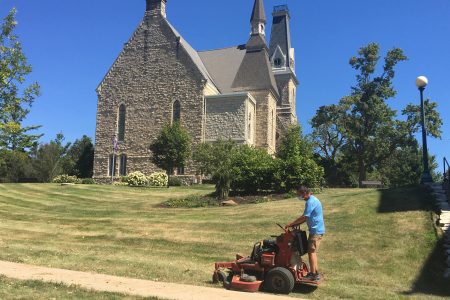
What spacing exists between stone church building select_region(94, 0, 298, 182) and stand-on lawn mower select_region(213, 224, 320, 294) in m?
33.0

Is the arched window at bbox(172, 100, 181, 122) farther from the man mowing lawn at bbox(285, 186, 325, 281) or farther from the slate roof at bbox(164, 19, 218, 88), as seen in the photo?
the man mowing lawn at bbox(285, 186, 325, 281)

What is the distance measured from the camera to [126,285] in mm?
7883

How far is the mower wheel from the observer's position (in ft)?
26.1

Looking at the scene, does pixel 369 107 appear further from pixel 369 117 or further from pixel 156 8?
pixel 156 8

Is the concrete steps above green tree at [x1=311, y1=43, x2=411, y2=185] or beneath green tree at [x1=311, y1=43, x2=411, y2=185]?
beneath

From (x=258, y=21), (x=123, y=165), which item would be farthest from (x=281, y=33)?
(x=123, y=165)

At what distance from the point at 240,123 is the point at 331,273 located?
3255cm

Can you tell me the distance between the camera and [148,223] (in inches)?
591

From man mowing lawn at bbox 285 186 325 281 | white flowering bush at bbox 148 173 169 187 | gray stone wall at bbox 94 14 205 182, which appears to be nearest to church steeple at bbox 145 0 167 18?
gray stone wall at bbox 94 14 205 182

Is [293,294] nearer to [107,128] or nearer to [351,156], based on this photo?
[107,128]

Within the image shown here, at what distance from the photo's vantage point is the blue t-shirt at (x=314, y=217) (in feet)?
27.3

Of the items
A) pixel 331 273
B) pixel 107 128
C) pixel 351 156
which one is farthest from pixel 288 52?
pixel 331 273

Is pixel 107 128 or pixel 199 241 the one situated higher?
pixel 107 128

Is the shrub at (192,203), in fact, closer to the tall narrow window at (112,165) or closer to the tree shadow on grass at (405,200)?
the tree shadow on grass at (405,200)
